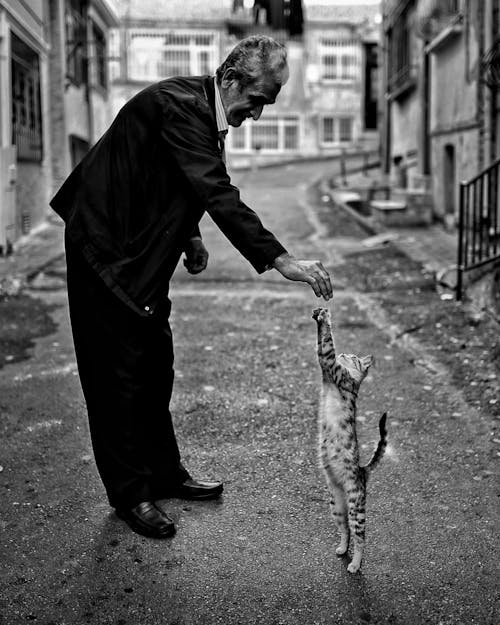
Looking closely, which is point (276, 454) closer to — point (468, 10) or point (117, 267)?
point (117, 267)

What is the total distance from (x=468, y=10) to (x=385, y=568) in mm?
12840

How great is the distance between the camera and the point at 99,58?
24.0 metres

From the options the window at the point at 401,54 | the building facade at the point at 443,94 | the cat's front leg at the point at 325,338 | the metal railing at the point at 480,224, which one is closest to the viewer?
the cat's front leg at the point at 325,338

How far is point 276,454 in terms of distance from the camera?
4520mm

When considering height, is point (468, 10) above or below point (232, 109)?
above

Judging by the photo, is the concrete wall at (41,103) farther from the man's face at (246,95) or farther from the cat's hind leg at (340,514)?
the cat's hind leg at (340,514)

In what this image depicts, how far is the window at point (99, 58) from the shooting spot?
23297mm

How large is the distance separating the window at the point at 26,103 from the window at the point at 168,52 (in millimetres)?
22892

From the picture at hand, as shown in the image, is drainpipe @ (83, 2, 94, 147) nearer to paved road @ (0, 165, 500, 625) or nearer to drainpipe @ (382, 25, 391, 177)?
drainpipe @ (382, 25, 391, 177)

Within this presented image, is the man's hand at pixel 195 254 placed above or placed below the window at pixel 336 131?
below

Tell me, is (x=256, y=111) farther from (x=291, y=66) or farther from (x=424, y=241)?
(x=291, y=66)

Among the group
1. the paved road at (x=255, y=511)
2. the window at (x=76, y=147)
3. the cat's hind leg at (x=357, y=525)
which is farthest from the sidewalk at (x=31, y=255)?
the cat's hind leg at (x=357, y=525)

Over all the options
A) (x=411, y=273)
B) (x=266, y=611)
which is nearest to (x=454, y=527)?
(x=266, y=611)

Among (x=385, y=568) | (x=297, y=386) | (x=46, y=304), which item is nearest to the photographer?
(x=385, y=568)
